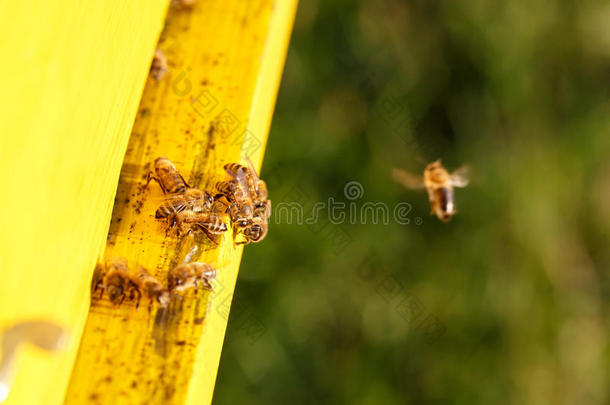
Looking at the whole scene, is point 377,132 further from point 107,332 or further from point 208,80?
point 107,332

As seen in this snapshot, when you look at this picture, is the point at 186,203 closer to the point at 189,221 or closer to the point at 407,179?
the point at 189,221

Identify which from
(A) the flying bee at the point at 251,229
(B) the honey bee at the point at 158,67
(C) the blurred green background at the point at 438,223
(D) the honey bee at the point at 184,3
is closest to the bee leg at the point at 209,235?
(A) the flying bee at the point at 251,229

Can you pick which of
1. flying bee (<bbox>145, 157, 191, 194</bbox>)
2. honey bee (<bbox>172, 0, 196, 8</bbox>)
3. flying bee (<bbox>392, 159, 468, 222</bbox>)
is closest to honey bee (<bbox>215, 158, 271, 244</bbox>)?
flying bee (<bbox>145, 157, 191, 194</bbox>)

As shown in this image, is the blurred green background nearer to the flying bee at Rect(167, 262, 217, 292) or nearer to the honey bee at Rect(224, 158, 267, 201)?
the honey bee at Rect(224, 158, 267, 201)

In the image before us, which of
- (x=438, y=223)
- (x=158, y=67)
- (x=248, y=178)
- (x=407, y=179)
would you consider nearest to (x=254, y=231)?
(x=248, y=178)

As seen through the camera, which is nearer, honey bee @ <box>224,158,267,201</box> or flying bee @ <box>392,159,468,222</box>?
honey bee @ <box>224,158,267,201</box>

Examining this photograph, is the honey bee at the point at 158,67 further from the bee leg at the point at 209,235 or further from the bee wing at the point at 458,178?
the bee wing at the point at 458,178
